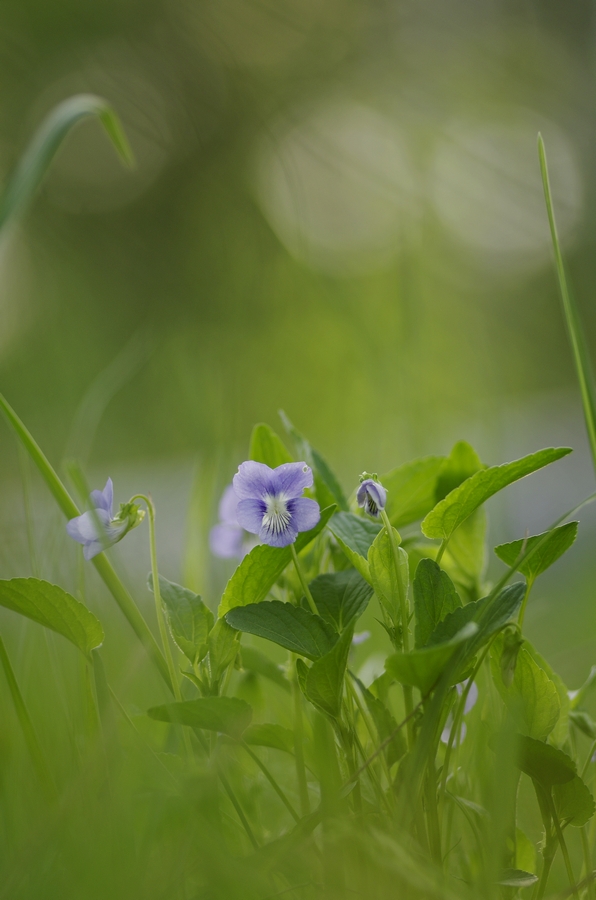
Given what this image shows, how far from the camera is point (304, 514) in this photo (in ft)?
1.19

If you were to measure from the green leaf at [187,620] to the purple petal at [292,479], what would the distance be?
8 centimetres

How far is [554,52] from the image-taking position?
425 cm

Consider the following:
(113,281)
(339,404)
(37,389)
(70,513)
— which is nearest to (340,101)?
(113,281)

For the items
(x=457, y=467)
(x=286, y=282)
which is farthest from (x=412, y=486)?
(x=286, y=282)

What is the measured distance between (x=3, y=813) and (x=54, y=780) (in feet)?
0.11

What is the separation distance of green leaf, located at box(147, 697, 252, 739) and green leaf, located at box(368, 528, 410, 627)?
88 mm

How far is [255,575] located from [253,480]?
0.17ft

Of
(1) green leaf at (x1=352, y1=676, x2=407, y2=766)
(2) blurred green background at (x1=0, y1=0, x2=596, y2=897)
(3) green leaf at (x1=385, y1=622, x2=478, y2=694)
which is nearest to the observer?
(3) green leaf at (x1=385, y1=622, x2=478, y2=694)

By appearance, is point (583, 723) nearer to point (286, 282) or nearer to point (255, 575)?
point (255, 575)

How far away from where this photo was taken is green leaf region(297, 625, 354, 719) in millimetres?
310

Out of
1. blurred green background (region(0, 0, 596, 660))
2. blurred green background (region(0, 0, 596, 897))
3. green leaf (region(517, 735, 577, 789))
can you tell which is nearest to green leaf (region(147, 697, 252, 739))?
blurred green background (region(0, 0, 596, 897))

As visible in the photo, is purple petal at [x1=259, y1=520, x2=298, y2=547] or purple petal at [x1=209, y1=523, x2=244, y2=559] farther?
purple petal at [x1=209, y1=523, x2=244, y2=559]

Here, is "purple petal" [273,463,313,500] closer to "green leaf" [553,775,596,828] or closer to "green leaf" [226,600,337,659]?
"green leaf" [226,600,337,659]

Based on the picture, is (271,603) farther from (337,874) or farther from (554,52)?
(554,52)
